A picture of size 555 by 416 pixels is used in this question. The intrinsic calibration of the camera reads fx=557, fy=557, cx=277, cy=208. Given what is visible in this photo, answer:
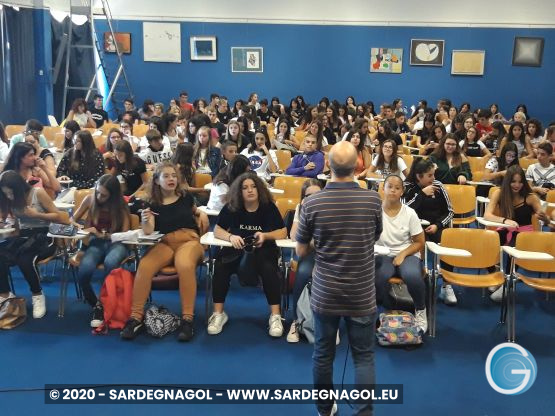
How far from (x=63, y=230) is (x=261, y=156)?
3119 millimetres

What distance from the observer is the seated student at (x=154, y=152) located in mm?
6645

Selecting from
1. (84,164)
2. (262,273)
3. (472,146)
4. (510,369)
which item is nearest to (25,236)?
(84,164)

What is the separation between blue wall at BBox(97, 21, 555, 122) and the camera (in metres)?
14.0

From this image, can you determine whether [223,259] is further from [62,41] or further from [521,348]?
[62,41]

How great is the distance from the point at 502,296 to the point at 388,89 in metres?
10.7

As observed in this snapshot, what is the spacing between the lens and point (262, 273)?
13.9 ft

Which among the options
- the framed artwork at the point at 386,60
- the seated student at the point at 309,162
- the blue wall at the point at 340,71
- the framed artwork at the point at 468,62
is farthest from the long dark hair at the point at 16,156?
the framed artwork at the point at 468,62

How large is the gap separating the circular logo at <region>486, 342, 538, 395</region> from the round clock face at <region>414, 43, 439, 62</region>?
37.9 feet

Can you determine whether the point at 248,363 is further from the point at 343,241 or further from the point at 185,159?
the point at 185,159

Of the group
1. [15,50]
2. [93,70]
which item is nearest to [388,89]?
[93,70]

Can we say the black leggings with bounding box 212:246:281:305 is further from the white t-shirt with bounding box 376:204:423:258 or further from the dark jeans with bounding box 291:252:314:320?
the white t-shirt with bounding box 376:204:423:258

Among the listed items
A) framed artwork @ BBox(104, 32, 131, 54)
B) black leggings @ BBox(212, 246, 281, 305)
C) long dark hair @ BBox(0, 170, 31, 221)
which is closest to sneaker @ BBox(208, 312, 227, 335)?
black leggings @ BBox(212, 246, 281, 305)

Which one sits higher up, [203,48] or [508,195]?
[203,48]

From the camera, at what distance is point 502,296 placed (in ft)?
14.9
